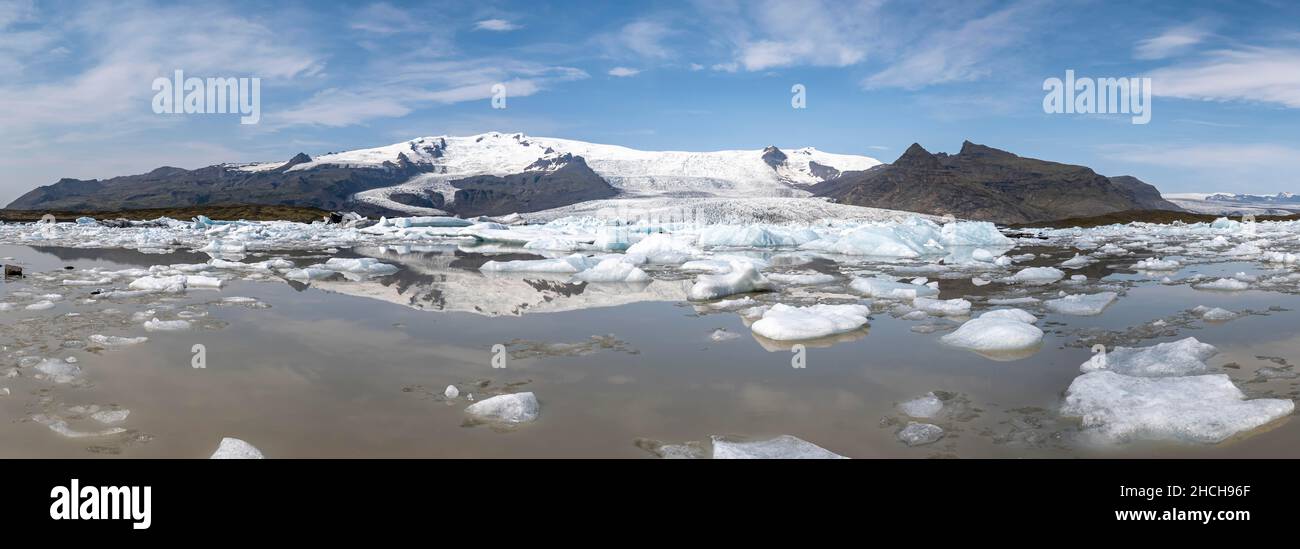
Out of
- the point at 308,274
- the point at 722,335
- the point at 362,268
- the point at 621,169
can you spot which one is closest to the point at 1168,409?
the point at 722,335

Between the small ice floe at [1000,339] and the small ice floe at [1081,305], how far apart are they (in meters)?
2.32

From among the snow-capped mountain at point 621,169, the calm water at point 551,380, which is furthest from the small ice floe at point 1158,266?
the snow-capped mountain at point 621,169

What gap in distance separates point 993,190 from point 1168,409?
138593 mm

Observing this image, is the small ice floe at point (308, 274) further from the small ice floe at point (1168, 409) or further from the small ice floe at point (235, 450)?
the small ice floe at point (1168, 409)

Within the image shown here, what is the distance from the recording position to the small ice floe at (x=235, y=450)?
10.7 ft

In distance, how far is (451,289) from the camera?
1109 centimetres

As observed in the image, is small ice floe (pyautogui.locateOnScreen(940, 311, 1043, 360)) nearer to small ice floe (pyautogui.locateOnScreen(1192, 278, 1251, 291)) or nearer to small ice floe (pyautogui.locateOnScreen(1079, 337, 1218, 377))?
small ice floe (pyautogui.locateOnScreen(1079, 337, 1218, 377))

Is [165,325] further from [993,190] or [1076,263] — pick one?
[993,190]

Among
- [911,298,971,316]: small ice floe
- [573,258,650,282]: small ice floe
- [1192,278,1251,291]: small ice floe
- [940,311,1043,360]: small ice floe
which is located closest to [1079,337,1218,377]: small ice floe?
[940,311,1043,360]: small ice floe

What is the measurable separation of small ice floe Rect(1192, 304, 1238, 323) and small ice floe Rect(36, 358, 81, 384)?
10651mm

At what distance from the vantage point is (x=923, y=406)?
4211mm

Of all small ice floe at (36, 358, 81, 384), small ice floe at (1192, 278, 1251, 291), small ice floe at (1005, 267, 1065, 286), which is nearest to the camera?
small ice floe at (36, 358, 81, 384)

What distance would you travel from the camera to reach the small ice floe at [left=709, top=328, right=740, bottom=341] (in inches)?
259
